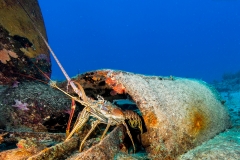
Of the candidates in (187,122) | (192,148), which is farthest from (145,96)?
(192,148)

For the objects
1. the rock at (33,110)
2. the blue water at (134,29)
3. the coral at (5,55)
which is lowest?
the rock at (33,110)

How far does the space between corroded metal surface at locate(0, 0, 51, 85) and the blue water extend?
122 meters

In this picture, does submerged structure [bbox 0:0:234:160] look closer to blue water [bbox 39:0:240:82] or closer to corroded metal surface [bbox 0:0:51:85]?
corroded metal surface [bbox 0:0:51:85]

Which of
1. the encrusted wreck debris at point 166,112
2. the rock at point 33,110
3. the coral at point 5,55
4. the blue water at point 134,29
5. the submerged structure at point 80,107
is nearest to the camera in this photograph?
the submerged structure at point 80,107

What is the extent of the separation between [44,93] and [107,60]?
464ft

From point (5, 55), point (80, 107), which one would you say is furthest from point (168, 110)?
point (5, 55)

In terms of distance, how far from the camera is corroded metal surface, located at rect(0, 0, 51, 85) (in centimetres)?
459

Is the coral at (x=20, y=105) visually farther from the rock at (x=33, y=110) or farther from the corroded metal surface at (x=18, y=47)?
the corroded metal surface at (x=18, y=47)

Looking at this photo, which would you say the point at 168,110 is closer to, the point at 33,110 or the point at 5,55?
the point at 33,110

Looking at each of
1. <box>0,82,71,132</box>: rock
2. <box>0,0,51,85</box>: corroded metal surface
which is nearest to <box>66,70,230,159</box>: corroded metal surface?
<box>0,82,71,132</box>: rock


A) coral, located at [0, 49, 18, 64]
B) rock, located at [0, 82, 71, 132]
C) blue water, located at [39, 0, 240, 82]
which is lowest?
rock, located at [0, 82, 71, 132]

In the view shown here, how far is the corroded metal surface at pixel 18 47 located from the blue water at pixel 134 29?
122 meters

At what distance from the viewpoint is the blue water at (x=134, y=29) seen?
133m

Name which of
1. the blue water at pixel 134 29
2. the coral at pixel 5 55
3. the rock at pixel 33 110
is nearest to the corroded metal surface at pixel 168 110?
the rock at pixel 33 110
